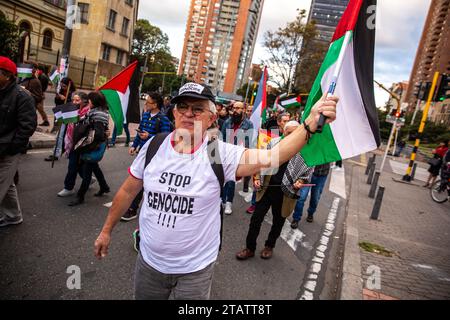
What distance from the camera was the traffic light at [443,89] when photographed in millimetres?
11555

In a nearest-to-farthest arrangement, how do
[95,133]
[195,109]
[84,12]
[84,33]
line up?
1. [195,109]
2. [95,133]
3. [84,12]
4. [84,33]

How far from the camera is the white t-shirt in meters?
1.83

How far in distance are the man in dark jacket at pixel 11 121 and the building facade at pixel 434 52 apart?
274 feet

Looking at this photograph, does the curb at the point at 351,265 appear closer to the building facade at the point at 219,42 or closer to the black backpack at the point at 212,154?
the black backpack at the point at 212,154

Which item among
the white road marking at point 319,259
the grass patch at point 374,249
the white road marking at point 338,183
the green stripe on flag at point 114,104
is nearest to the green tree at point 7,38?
the green stripe on flag at point 114,104

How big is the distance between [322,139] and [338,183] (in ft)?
30.4

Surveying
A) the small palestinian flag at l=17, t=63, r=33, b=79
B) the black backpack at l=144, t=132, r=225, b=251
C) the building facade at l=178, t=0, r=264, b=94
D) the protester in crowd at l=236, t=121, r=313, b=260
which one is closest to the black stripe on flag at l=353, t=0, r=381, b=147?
the black backpack at l=144, t=132, r=225, b=251

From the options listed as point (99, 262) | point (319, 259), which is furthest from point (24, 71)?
point (319, 259)

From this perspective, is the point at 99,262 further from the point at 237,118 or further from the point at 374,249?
the point at 237,118

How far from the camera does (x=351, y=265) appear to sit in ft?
13.6

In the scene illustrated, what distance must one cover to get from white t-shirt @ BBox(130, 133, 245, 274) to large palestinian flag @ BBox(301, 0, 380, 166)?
33.9 inches

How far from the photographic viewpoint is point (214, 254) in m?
2.02

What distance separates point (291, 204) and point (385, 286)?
5.08 ft
